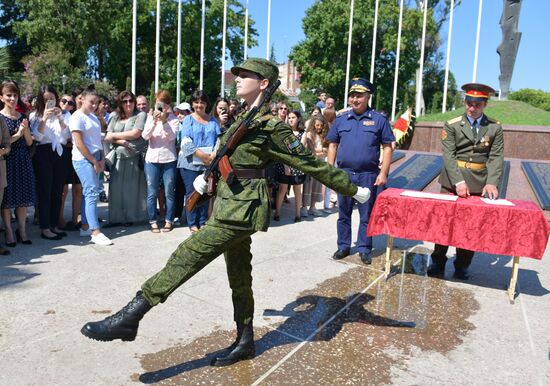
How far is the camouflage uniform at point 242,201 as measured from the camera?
9.22ft

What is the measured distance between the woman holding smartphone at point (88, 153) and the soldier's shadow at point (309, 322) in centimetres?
281

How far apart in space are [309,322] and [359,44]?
3954 cm

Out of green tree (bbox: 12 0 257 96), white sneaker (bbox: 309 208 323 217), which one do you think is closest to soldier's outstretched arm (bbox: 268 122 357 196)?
white sneaker (bbox: 309 208 323 217)

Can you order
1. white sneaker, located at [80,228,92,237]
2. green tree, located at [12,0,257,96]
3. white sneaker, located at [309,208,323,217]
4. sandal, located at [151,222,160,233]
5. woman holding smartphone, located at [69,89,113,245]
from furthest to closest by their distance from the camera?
1. green tree, located at [12,0,257,96]
2. white sneaker, located at [309,208,323,217]
3. sandal, located at [151,222,160,233]
4. white sneaker, located at [80,228,92,237]
5. woman holding smartphone, located at [69,89,113,245]

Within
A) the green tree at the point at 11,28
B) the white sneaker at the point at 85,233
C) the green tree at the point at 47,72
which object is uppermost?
the green tree at the point at 11,28

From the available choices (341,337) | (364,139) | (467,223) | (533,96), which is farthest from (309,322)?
(533,96)

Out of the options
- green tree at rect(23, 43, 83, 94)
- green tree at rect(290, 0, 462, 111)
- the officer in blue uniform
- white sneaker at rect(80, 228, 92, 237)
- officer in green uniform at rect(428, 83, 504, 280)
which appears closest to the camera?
officer in green uniform at rect(428, 83, 504, 280)

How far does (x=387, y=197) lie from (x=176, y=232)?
10.00 feet

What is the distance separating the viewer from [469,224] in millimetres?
4609

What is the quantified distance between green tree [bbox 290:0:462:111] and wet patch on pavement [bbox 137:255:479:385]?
114 ft

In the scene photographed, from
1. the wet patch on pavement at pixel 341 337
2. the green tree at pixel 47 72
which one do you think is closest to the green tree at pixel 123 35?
the green tree at pixel 47 72

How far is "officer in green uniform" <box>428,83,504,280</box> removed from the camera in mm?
4871

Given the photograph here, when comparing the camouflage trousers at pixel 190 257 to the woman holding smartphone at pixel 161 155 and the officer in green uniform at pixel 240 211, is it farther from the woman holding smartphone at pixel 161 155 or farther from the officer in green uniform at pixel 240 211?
the woman holding smartphone at pixel 161 155

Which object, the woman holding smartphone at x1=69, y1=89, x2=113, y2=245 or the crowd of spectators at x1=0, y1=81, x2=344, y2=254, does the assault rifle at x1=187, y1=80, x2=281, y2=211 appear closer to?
the crowd of spectators at x1=0, y1=81, x2=344, y2=254
